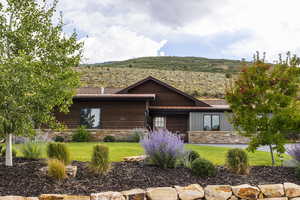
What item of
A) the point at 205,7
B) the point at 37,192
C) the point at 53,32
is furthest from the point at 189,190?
the point at 205,7

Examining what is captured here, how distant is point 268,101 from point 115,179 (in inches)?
170

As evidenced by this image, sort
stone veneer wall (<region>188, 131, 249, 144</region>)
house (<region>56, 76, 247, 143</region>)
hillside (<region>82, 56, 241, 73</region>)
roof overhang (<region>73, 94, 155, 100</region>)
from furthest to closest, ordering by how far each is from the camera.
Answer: hillside (<region>82, 56, 241, 73</region>), stone veneer wall (<region>188, 131, 249, 144</region>), house (<region>56, 76, 247, 143</region>), roof overhang (<region>73, 94, 155, 100</region>)

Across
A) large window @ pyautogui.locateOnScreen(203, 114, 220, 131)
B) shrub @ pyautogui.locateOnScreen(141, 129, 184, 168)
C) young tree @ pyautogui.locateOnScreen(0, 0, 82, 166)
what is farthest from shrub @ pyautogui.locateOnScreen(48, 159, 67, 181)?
large window @ pyautogui.locateOnScreen(203, 114, 220, 131)

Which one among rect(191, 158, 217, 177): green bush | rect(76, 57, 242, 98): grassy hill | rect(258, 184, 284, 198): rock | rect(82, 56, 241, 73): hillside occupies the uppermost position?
rect(82, 56, 241, 73): hillside

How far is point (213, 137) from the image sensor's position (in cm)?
1933

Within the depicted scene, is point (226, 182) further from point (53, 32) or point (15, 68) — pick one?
point (53, 32)

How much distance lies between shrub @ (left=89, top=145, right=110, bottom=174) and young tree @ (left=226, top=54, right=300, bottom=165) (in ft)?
12.0

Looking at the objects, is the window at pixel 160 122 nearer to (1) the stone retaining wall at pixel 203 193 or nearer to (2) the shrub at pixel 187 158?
(2) the shrub at pixel 187 158

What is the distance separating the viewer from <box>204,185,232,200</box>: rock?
16.5ft

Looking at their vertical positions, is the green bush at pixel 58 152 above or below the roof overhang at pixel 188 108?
below

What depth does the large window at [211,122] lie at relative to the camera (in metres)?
19.9

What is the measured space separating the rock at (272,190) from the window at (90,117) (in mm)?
14458

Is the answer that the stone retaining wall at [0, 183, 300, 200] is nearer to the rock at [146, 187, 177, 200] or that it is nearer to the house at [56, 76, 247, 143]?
the rock at [146, 187, 177, 200]

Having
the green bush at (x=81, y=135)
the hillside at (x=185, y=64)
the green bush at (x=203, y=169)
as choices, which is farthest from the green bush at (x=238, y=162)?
the hillside at (x=185, y=64)
